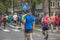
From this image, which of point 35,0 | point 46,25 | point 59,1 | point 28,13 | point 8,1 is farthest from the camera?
point 59,1

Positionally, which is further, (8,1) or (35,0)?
(8,1)

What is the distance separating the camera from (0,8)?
187 feet

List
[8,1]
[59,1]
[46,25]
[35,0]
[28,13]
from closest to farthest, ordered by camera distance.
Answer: [28,13] → [46,25] → [35,0] → [8,1] → [59,1]

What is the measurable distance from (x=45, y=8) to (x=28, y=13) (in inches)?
2308

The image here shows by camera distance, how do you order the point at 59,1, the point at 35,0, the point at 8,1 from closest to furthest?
the point at 35,0, the point at 8,1, the point at 59,1

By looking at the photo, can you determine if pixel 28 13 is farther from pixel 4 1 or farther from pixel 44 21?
pixel 4 1

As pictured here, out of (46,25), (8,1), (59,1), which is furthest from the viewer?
(59,1)

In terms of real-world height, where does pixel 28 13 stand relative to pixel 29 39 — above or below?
above

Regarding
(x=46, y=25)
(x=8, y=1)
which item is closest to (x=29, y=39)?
A: (x=46, y=25)

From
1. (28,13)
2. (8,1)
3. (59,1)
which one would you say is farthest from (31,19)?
(59,1)

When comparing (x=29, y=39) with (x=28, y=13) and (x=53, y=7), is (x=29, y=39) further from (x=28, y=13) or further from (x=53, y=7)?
(x=53, y=7)

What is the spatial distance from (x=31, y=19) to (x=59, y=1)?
5669 centimetres

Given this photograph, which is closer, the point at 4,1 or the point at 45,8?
the point at 4,1

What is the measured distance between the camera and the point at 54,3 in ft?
234
